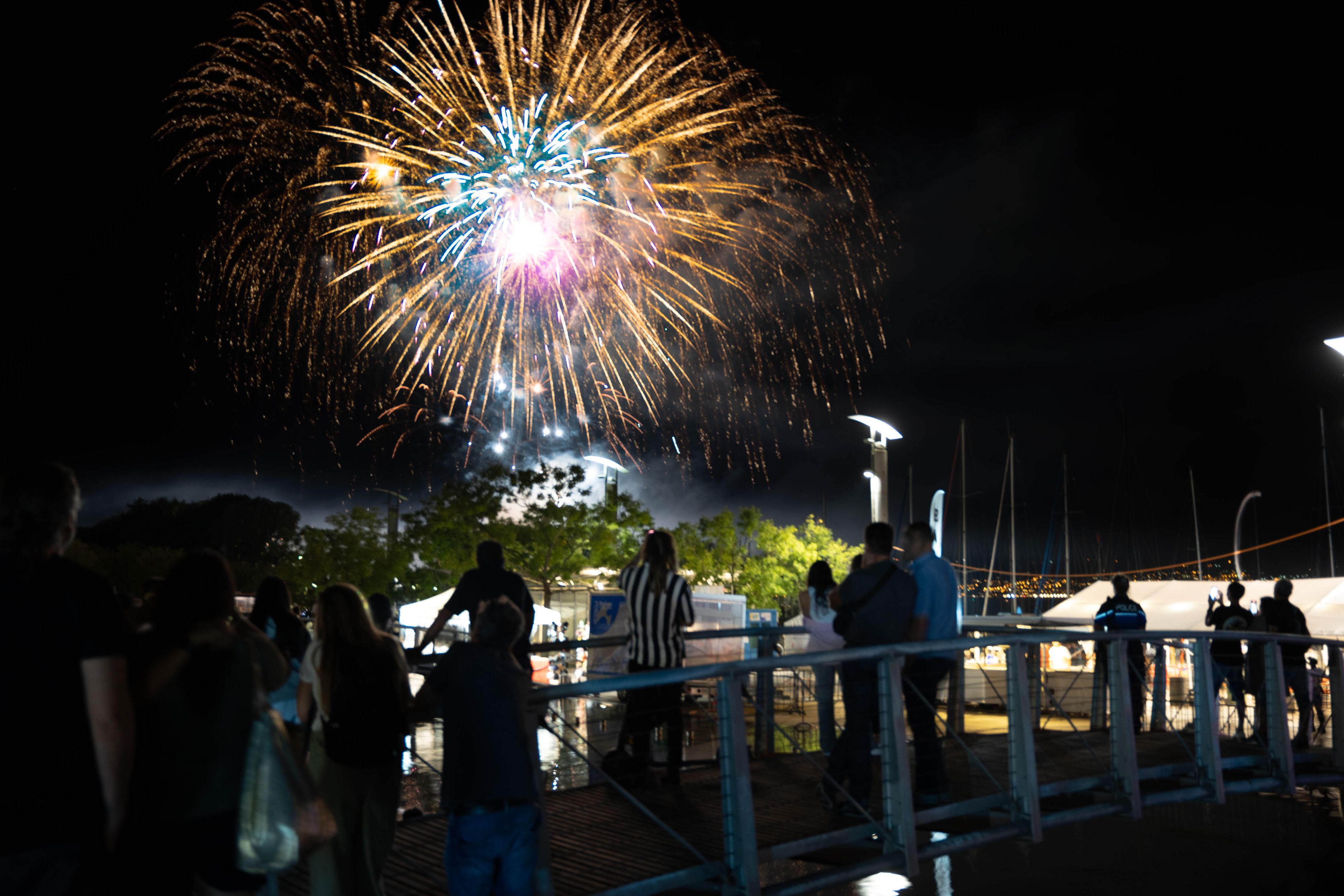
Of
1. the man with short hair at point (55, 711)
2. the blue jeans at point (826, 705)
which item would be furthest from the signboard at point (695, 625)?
the man with short hair at point (55, 711)

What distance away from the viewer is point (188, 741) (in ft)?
9.17

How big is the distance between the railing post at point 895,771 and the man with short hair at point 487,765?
2.45m

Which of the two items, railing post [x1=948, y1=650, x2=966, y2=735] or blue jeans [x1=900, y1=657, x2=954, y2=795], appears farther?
railing post [x1=948, y1=650, x2=966, y2=735]

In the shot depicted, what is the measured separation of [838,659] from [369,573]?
4254cm

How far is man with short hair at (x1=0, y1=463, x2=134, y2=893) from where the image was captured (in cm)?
246

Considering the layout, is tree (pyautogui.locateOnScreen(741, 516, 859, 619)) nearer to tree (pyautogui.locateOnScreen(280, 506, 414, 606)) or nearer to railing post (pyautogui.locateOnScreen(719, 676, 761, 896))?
tree (pyautogui.locateOnScreen(280, 506, 414, 606))

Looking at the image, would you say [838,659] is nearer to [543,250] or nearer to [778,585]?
[543,250]

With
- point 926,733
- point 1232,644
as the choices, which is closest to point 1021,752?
point 926,733

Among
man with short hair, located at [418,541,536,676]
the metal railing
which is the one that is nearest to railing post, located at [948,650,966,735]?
the metal railing

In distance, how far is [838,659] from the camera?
540 cm

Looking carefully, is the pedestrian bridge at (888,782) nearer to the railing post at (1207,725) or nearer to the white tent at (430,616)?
the railing post at (1207,725)

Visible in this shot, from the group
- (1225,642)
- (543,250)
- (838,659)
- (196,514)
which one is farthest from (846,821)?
(196,514)

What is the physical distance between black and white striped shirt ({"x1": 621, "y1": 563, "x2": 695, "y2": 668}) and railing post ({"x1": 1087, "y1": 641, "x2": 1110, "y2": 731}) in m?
→ 4.92

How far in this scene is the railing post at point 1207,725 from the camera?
7910 mm
